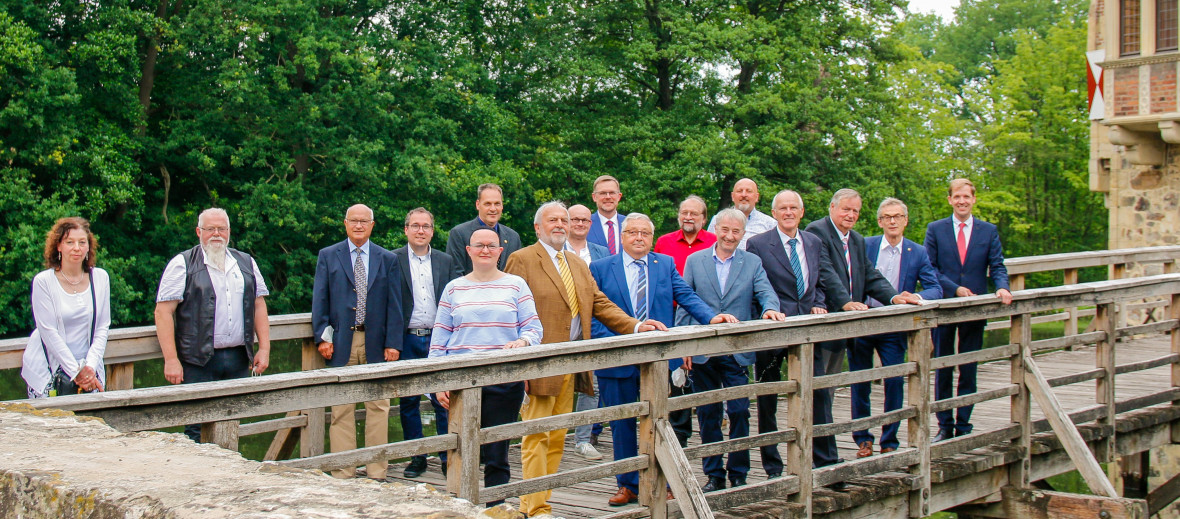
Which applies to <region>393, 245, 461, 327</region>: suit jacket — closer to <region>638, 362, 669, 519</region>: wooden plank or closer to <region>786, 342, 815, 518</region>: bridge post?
<region>638, 362, 669, 519</region>: wooden plank

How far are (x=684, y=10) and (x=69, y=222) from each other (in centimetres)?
2070

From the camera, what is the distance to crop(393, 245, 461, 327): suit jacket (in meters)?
6.24

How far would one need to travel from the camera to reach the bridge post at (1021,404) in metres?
6.96

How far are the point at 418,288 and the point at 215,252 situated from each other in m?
1.24

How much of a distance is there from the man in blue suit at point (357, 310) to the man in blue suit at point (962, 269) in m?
3.42

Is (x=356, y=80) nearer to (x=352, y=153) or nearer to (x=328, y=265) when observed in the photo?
(x=352, y=153)

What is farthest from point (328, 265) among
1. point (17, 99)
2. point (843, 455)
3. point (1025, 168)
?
point (1025, 168)

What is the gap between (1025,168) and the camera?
36406 millimetres

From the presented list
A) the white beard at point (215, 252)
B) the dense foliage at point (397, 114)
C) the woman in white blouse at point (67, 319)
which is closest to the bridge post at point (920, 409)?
the white beard at point (215, 252)

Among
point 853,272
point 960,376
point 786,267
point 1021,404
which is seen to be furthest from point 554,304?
point 1021,404

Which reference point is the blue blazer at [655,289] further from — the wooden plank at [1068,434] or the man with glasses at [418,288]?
the wooden plank at [1068,434]

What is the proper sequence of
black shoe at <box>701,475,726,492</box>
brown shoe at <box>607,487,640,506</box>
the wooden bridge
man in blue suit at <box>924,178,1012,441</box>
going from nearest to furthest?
the wooden bridge
brown shoe at <box>607,487,640,506</box>
black shoe at <box>701,475,726,492</box>
man in blue suit at <box>924,178,1012,441</box>

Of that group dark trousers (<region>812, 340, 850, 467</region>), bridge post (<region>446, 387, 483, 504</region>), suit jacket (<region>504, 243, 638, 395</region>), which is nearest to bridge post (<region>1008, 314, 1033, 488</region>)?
dark trousers (<region>812, 340, 850, 467</region>)

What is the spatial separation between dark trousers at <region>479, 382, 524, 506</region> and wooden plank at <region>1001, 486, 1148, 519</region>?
3635 mm
